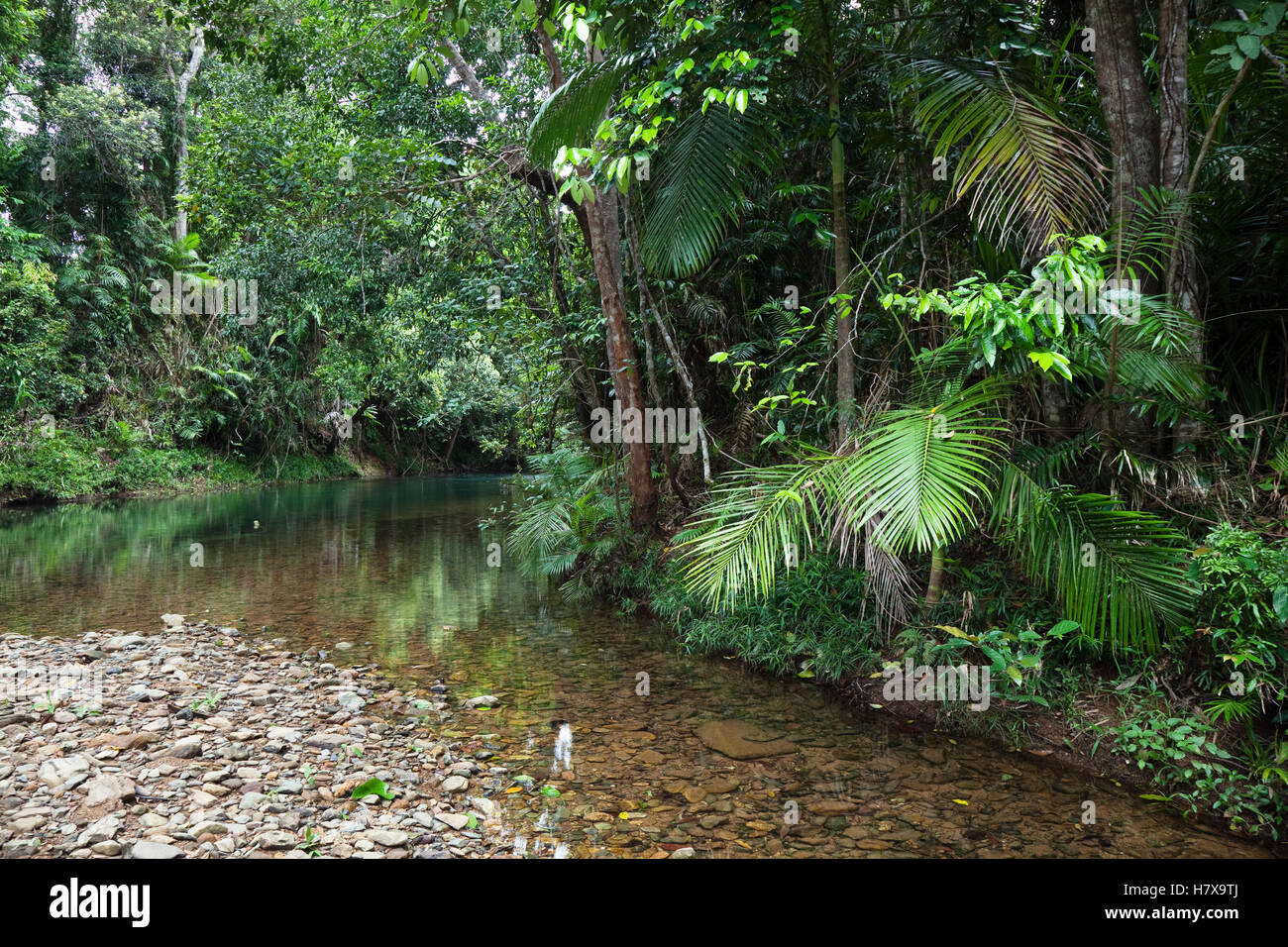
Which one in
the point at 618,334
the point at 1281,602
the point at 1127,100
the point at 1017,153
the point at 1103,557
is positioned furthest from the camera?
the point at 618,334

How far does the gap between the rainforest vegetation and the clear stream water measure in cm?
37

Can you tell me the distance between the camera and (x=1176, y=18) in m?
3.83

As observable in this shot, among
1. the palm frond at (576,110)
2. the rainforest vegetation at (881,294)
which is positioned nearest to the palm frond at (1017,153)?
the rainforest vegetation at (881,294)

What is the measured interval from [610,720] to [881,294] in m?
3.16

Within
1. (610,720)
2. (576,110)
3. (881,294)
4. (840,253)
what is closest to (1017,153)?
(881,294)

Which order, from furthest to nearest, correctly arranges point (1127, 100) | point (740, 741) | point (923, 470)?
1. point (740, 741)
2. point (1127, 100)
3. point (923, 470)

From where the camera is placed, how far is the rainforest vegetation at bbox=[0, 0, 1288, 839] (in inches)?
142

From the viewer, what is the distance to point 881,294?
397 centimetres

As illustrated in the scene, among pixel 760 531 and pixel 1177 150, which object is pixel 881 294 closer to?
pixel 760 531

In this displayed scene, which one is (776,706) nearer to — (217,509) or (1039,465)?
(1039,465)

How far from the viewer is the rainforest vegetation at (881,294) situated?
362cm

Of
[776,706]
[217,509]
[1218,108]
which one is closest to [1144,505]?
[1218,108]

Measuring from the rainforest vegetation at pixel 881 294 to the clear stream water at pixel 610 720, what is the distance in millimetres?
371
